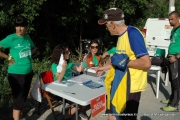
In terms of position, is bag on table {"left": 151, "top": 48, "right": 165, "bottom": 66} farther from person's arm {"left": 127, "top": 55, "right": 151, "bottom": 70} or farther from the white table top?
person's arm {"left": 127, "top": 55, "right": 151, "bottom": 70}

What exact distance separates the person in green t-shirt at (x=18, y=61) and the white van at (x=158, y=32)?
4.51 metres

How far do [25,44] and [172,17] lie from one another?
2.55 meters

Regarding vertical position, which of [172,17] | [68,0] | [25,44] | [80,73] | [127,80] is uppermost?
[68,0]

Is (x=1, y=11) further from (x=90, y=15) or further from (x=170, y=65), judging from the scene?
(x=170, y=65)

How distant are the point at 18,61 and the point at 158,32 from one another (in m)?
4.96

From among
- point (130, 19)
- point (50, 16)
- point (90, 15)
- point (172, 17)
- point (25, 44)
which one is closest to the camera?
point (25, 44)

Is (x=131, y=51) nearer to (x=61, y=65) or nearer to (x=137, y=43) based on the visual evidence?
(x=137, y=43)

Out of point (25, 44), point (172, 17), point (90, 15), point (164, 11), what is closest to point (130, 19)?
point (90, 15)

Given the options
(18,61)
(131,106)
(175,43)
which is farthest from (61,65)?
(175,43)

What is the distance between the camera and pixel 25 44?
→ 3.21m

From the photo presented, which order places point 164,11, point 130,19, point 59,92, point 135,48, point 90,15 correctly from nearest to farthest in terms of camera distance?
1. point 135,48
2. point 59,92
3. point 90,15
4. point 130,19
5. point 164,11

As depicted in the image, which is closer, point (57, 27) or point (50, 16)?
point (50, 16)

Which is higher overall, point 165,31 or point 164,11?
point 164,11

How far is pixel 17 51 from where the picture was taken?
3.11 metres
